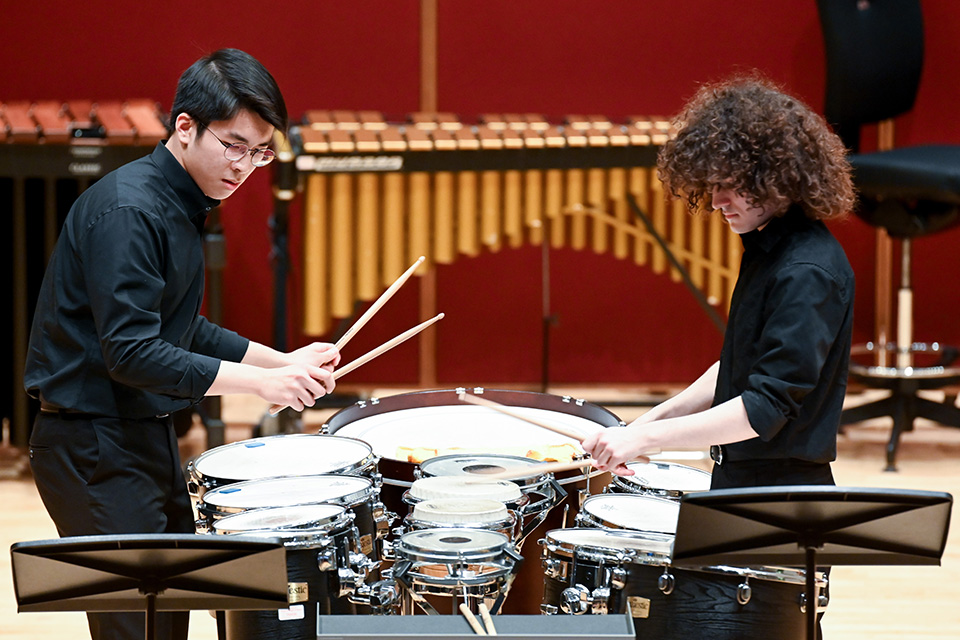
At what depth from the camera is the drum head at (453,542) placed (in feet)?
6.77

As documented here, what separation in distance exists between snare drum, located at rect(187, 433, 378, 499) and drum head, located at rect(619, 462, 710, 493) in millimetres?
595

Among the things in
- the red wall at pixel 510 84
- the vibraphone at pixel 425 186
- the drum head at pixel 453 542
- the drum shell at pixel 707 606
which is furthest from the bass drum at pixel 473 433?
the red wall at pixel 510 84

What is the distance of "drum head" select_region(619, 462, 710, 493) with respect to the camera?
2.42m

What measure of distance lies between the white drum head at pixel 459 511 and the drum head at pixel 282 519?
7.0 inches

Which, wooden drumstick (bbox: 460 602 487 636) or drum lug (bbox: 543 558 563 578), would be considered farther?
drum lug (bbox: 543 558 563 578)

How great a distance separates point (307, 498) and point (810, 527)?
1.02 metres

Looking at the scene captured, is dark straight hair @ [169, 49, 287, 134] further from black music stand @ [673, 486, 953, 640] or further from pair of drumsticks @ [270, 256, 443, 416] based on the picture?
black music stand @ [673, 486, 953, 640]

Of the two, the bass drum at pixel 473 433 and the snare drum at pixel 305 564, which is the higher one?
the bass drum at pixel 473 433

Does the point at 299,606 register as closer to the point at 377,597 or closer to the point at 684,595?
the point at 377,597

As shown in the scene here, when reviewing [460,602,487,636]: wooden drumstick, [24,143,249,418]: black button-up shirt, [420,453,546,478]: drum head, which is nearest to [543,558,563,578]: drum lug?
[420,453,546,478]: drum head

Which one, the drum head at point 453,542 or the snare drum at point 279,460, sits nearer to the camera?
the drum head at point 453,542

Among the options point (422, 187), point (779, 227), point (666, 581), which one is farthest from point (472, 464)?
point (422, 187)

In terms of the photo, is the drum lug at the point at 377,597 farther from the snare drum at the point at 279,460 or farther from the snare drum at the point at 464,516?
the snare drum at the point at 279,460

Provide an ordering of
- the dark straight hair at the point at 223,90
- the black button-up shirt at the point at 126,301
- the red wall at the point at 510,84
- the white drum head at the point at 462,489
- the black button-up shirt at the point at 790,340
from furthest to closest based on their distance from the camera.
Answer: the red wall at the point at 510,84 < the white drum head at the point at 462,489 < the dark straight hair at the point at 223,90 < the black button-up shirt at the point at 126,301 < the black button-up shirt at the point at 790,340
